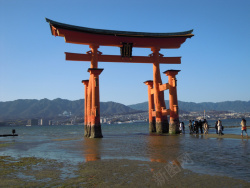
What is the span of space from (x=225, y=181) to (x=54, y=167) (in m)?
5.22

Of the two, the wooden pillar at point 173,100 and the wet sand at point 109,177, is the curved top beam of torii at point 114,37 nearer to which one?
the wooden pillar at point 173,100

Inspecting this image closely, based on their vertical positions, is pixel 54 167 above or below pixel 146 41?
below

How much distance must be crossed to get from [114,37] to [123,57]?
234 cm

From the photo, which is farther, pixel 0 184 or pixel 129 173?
pixel 129 173

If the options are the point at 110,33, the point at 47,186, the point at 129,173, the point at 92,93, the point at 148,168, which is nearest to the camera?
the point at 47,186

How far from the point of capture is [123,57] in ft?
81.4

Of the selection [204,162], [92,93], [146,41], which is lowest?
[204,162]

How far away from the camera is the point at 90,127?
2208cm

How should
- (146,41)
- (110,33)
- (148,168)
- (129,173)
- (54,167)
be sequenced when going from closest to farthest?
(129,173) < (148,168) < (54,167) < (110,33) < (146,41)

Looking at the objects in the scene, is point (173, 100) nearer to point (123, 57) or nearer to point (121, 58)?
point (123, 57)

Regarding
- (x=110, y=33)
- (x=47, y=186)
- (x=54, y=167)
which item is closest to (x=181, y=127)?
(x=110, y=33)

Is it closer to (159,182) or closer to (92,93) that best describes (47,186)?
(159,182)

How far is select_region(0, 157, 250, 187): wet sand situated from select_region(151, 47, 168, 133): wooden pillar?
56.4 ft

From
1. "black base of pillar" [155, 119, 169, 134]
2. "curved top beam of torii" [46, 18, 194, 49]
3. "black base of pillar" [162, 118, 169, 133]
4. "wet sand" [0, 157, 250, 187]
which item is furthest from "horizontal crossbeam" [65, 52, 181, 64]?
"wet sand" [0, 157, 250, 187]
